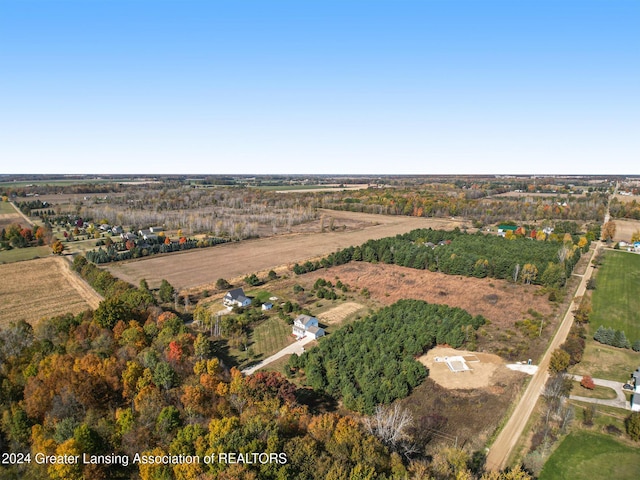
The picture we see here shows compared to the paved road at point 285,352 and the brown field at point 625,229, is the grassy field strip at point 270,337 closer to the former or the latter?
the paved road at point 285,352

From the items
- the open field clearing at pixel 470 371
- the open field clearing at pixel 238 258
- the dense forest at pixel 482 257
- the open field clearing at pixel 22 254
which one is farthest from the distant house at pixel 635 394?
the open field clearing at pixel 22 254

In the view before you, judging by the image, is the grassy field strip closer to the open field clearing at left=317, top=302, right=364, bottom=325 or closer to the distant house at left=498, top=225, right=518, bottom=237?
the open field clearing at left=317, top=302, right=364, bottom=325

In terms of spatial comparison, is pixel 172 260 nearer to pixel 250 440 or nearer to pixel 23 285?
pixel 23 285

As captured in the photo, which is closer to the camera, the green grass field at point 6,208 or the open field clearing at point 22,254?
the open field clearing at point 22,254

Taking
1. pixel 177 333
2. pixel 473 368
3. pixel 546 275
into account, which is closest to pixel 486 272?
pixel 546 275

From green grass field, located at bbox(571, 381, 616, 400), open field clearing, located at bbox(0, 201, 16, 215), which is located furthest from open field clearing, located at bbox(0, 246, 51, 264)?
green grass field, located at bbox(571, 381, 616, 400)

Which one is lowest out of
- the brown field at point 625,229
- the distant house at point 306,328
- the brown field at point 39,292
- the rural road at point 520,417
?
the rural road at point 520,417

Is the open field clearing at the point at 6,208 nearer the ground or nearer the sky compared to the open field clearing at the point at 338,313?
nearer the sky
